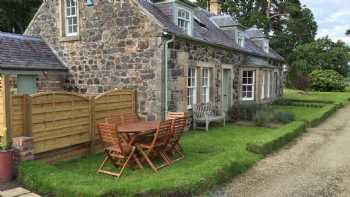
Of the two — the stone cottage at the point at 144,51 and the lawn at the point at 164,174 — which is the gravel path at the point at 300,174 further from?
the stone cottage at the point at 144,51

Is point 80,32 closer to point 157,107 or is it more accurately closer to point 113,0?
point 113,0

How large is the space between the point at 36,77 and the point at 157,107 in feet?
18.8

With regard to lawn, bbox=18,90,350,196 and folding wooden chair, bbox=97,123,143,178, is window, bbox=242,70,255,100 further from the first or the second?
folding wooden chair, bbox=97,123,143,178

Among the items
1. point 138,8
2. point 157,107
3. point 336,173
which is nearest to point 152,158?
point 157,107

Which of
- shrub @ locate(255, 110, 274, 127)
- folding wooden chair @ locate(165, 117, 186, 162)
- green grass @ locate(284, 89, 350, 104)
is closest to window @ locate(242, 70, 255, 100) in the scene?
shrub @ locate(255, 110, 274, 127)

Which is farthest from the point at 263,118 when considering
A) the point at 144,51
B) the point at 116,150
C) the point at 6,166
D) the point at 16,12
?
the point at 16,12

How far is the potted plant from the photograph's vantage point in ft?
21.4

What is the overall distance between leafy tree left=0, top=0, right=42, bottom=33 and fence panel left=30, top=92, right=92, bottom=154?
71.8ft

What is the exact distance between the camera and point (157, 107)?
38.0 feet

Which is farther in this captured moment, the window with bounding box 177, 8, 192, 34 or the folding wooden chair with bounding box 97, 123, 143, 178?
the window with bounding box 177, 8, 192, 34

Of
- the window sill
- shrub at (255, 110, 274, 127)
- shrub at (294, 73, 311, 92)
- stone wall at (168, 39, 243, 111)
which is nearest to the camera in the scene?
stone wall at (168, 39, 243, 111)

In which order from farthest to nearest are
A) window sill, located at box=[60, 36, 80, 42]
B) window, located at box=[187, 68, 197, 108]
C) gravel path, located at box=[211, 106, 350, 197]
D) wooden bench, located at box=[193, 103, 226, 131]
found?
window sill, located at box=[60, 36, 80, 42] < window, located at box=[187, 68, 197, 108] < wooden bench, located at box=[193, 103, 226, 131] < gravel path, located at box=[211, 106, 350, 197]

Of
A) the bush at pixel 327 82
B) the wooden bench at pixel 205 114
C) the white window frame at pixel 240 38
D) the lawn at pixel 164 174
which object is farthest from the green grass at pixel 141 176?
the bush at pixel 327 82

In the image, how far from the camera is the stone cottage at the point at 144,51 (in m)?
11.6
